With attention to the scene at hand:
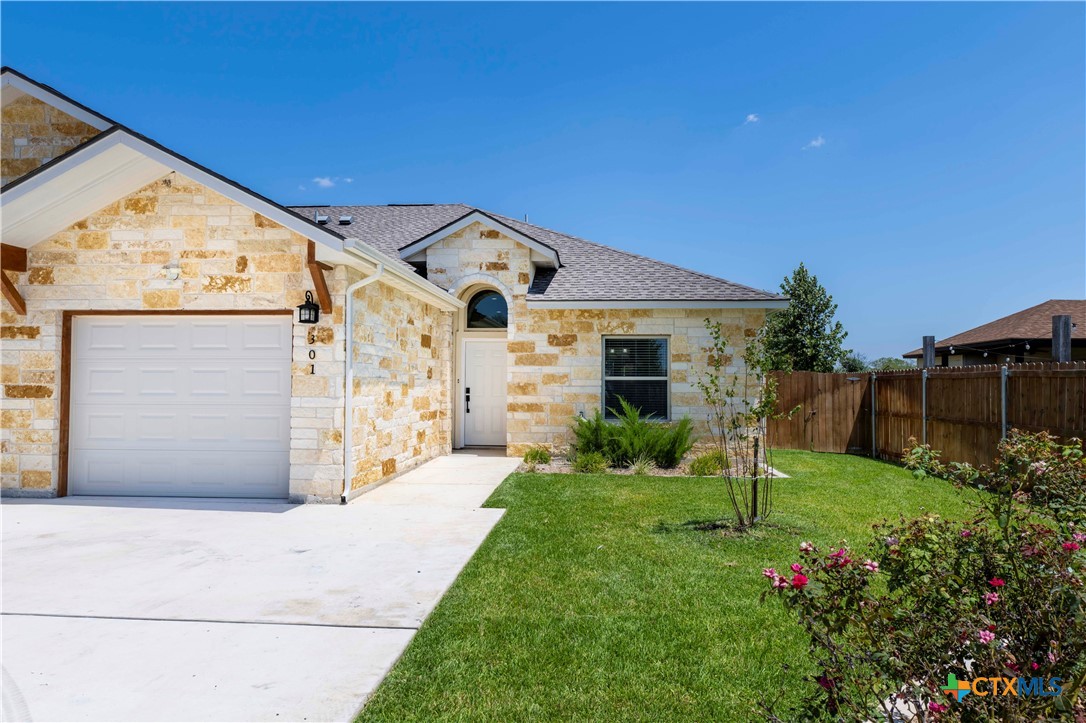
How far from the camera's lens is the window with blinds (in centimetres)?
1179

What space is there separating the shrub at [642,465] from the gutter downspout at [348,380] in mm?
4715

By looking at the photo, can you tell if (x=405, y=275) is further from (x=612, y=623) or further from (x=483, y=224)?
(x=612, y=623)

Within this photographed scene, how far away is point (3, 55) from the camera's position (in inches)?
341

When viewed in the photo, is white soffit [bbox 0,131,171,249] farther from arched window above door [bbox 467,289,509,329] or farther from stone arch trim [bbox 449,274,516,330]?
arched window above door [bbox 467,289,509,329]

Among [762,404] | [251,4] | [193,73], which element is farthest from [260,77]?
[762,404]

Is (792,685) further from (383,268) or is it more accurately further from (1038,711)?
(383,268)

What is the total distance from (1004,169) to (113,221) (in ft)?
59.7

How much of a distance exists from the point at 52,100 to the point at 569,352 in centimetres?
901

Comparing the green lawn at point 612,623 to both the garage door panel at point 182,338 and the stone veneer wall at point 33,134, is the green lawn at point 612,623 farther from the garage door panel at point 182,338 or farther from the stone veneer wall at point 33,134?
the stone veneer wall at point 33,134

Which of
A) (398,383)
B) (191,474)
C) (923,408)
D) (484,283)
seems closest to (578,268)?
(484,283)

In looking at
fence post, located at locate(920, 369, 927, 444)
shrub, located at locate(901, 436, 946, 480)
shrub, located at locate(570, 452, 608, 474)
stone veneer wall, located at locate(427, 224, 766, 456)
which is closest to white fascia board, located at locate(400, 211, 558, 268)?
stone veneer wall, located at locate(427, 224, 766, 456)

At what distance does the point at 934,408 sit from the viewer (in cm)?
1082

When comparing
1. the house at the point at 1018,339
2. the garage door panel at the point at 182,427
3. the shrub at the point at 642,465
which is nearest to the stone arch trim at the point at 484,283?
the shrub at the point at 642,465

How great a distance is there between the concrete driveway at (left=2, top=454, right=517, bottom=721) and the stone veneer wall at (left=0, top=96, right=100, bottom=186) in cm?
508
